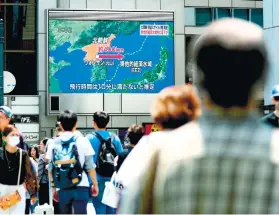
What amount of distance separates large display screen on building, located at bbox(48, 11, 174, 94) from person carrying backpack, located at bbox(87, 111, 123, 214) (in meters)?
23.4

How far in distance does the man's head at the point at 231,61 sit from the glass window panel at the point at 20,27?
32.9m

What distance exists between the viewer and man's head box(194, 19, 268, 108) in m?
2.28

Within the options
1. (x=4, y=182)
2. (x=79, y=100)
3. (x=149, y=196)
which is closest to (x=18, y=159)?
(x=4, y=182)

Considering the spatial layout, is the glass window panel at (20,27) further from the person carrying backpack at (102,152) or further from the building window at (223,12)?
the person carrying backpack at (102,152)

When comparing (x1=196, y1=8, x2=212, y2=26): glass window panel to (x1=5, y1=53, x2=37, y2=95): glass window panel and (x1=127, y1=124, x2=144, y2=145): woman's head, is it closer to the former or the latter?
(x1=5, y1=53, x2=37, y2=95): glass window panel

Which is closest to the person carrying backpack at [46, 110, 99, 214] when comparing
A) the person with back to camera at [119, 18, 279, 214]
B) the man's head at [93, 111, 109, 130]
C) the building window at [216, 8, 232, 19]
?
the man's head at [93, 111, 109, 130]

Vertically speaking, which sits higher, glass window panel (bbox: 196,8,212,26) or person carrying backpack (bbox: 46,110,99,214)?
glass window panel (bbox: 196,8,212,26)

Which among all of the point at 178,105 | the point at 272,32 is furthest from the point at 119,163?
the point at 272,32

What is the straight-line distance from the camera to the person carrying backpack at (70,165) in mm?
9477

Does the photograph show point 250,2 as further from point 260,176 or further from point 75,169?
point 260,176

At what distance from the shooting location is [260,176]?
2.25 meters

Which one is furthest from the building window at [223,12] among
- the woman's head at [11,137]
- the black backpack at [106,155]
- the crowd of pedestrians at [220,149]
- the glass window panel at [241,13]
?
the crowd of pedestrians at [220,149]

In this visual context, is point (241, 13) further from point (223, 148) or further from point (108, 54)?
point (223, 148)

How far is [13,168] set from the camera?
1041 cm
